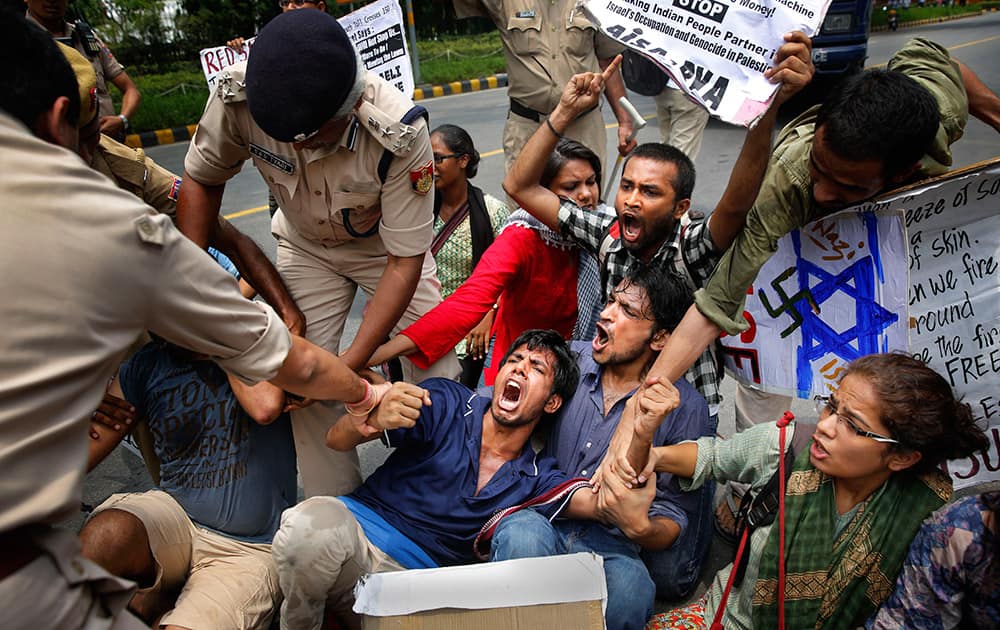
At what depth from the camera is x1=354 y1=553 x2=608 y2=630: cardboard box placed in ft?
5.74

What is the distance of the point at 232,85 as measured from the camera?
236cm

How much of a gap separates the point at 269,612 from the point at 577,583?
970 millimetres

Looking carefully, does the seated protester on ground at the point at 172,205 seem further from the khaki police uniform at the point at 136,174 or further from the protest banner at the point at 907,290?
the protest banner at the point at 907,290

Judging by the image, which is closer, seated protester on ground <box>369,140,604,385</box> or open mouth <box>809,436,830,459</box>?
open mouth <box>809,436,830,459</box>

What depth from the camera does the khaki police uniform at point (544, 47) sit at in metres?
4.40

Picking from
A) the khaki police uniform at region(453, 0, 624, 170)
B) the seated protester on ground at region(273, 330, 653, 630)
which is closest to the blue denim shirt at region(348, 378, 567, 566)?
the seated protester on ground at region(273, 330, 653, 630)

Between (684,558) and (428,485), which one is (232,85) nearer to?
(428,485)

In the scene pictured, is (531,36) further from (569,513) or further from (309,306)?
(569,513)

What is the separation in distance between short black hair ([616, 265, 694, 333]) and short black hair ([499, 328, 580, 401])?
0.29 m

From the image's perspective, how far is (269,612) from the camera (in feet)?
7.23

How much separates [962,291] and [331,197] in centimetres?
198

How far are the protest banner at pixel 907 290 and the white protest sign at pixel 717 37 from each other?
20.9 inches

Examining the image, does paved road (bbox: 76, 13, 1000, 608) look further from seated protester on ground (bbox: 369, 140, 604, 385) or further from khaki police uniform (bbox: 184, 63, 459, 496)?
seated protester on ground (bbox: 369, 140, 604, 385)

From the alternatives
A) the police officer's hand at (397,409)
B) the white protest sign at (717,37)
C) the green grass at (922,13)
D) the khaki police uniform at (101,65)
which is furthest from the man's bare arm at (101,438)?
the green grass at (922,13)
